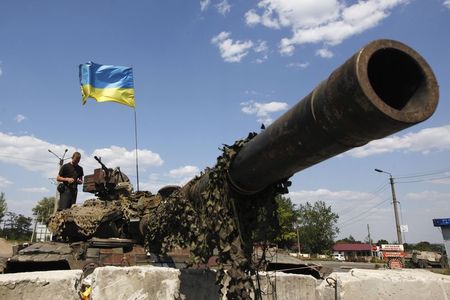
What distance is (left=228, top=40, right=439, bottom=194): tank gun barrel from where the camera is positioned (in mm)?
2318

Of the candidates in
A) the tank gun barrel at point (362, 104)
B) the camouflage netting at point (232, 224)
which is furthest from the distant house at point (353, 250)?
the tank gun barrel at point (362, 104)

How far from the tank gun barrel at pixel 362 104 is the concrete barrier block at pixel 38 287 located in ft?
7.45

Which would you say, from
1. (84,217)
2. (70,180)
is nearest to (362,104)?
(84,217)

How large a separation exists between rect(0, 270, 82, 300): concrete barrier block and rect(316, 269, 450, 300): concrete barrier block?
2603mm

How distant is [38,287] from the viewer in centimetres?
380

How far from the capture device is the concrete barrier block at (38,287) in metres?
3.75

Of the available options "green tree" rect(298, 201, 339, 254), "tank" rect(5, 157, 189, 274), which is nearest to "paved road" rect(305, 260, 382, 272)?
"tank" rect(5, 157, 189, 274)

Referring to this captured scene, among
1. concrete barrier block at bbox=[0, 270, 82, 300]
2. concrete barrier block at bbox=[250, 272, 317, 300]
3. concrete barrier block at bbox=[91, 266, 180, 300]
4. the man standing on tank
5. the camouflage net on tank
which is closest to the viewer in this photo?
concrete barrier block at bbox=[0, 270, 82, 300]

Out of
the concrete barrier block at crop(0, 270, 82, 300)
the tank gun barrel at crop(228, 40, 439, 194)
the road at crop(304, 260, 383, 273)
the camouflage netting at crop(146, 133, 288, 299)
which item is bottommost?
the road at crop(304, 260, 383, 273)

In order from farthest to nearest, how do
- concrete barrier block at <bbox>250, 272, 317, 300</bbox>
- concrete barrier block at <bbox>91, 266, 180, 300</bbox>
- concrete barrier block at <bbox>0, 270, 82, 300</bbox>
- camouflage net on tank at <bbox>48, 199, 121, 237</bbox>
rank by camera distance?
camouflage net on tank at <bbox>48, 199, 121, 237</bbox> → concrete barrier block at <bbox>250, 272, 317, 300</bbox> → concrete barrier block at <bbox>91, 266, 180, 300</bbox> → concrete barrier block at <bbox>0, 270, 82, 300</bbox>

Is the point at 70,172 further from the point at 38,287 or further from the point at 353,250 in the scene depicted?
the point at 353,250

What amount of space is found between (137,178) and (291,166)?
7.17 metres

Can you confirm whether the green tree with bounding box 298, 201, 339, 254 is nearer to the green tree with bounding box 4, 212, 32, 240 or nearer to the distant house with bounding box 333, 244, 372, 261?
the distant house with bounding box 333, 244, 372, 261

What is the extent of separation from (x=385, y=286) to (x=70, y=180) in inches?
254
